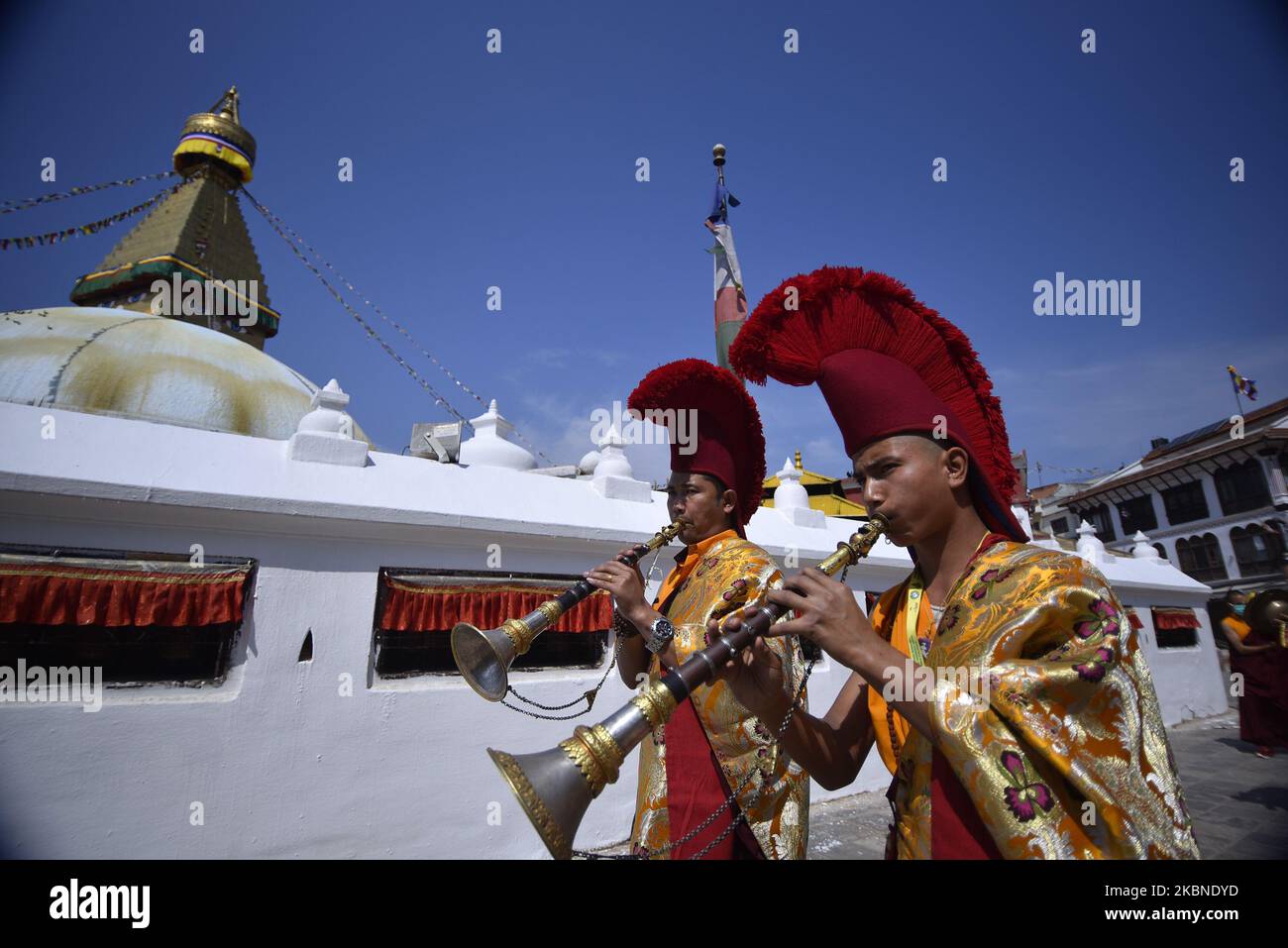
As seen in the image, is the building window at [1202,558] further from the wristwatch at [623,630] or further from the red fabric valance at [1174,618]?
the wristwatch at [623,630]

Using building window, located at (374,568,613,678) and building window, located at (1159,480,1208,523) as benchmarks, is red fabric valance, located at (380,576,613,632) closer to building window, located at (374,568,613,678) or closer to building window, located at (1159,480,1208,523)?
building window, located at (374,568,613,678)

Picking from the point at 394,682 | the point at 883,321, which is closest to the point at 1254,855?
the point at 883,321

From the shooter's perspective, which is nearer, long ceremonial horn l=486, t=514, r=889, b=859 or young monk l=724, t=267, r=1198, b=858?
young monk l=724, t=267, r=1198, b=858

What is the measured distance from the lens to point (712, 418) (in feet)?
10.6

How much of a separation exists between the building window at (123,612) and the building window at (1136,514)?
3794 centimetres

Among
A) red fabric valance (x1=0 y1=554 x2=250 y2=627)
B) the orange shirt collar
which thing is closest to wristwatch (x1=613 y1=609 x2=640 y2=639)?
the orange shirt collar

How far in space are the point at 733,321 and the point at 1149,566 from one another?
10030 mm

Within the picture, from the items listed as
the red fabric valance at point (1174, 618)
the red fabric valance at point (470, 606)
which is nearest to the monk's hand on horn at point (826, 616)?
the red fabric valance at point (470, 606)

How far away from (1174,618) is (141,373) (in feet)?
64.3

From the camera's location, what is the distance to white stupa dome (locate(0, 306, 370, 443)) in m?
10.2

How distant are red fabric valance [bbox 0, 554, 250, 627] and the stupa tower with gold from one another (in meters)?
15.7

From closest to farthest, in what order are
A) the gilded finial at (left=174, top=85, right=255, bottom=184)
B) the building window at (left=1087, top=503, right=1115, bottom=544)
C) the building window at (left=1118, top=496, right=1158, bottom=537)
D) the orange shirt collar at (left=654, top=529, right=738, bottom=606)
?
the orange shirt collar at (left=654, top=529, right=738, bottom=606)
the gilded finial at (left=174, top=85, right=255, bottom=184)
the building window at (left=1118, top=496, right=1158, bottom=537)
the building window at (left=1087, top=503, right=1115, bottom=544)

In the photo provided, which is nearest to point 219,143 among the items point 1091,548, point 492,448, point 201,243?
point 201,243

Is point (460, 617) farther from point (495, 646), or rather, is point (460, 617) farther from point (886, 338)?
point (886, 338)
